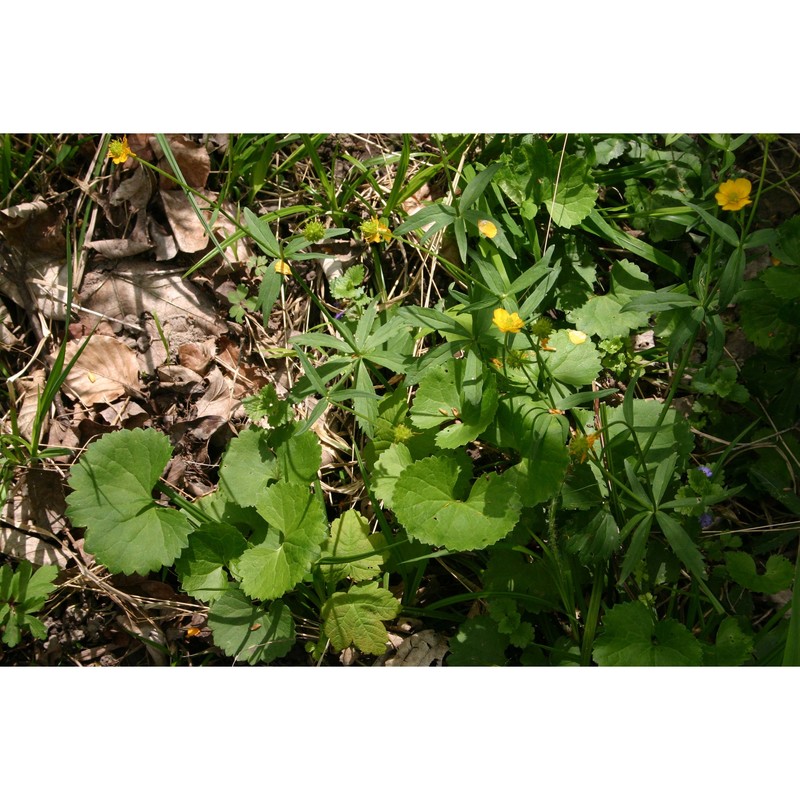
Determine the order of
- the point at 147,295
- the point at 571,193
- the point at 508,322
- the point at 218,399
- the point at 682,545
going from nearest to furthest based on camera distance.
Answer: the point at 508,322 → the point at 682,545 → the point at 571,193 → the point at 218,399 → the point at 147,295

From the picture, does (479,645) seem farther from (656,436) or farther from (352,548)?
(656,436)

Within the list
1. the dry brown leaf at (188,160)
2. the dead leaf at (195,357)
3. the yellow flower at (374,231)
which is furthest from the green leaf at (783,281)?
the dry brown leaf at (188,160)

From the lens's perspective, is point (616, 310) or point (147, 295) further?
point (147, 295)

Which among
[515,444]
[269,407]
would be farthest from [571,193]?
[269,407]

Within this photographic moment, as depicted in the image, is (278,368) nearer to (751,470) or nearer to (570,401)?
(570,401)

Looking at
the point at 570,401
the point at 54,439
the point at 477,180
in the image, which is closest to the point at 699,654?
the point at 570,401

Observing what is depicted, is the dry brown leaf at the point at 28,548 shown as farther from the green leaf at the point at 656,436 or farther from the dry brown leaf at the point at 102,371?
the green leaf at the point at 656,436
